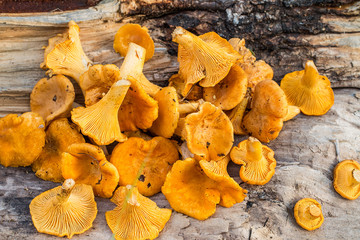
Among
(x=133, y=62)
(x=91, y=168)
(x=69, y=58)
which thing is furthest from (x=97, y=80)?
(x=91, y=168)

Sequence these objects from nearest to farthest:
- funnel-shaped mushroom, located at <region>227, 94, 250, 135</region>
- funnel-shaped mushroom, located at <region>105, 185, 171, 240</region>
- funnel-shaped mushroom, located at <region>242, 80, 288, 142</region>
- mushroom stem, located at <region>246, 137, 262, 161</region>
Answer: funnel-shaped mushroom, located at <region>105, 185, 171, 240</region>, mushroom stem, located at <region>246, 137, 262, 161</region>, funnel-shaped mushroom, located at <region>242, 80, 288, 142</region>, funnel-shaped mushroom, located at <region>227, 94, 250, 135</region>

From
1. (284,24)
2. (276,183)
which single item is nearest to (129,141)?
(276,183)

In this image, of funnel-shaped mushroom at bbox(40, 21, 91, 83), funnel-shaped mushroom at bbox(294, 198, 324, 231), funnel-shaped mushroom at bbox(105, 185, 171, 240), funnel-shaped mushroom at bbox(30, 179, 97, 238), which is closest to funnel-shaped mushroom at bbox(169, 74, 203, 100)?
funnel-shaped mushroom at bbox(40, 21, 91, 83)

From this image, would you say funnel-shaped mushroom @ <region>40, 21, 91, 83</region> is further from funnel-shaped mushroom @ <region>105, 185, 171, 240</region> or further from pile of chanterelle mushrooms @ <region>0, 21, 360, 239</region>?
funnel-shaped mushroom @ <region>105, 185, 171, 240</region>

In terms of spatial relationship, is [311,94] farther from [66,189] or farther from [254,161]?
[66,189]

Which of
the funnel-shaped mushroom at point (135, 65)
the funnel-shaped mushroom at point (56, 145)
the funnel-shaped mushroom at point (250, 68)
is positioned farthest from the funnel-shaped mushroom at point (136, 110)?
the funnel-shaped mushroom at point (250, 68)

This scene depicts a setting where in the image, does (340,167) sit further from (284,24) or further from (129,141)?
(129,141)
